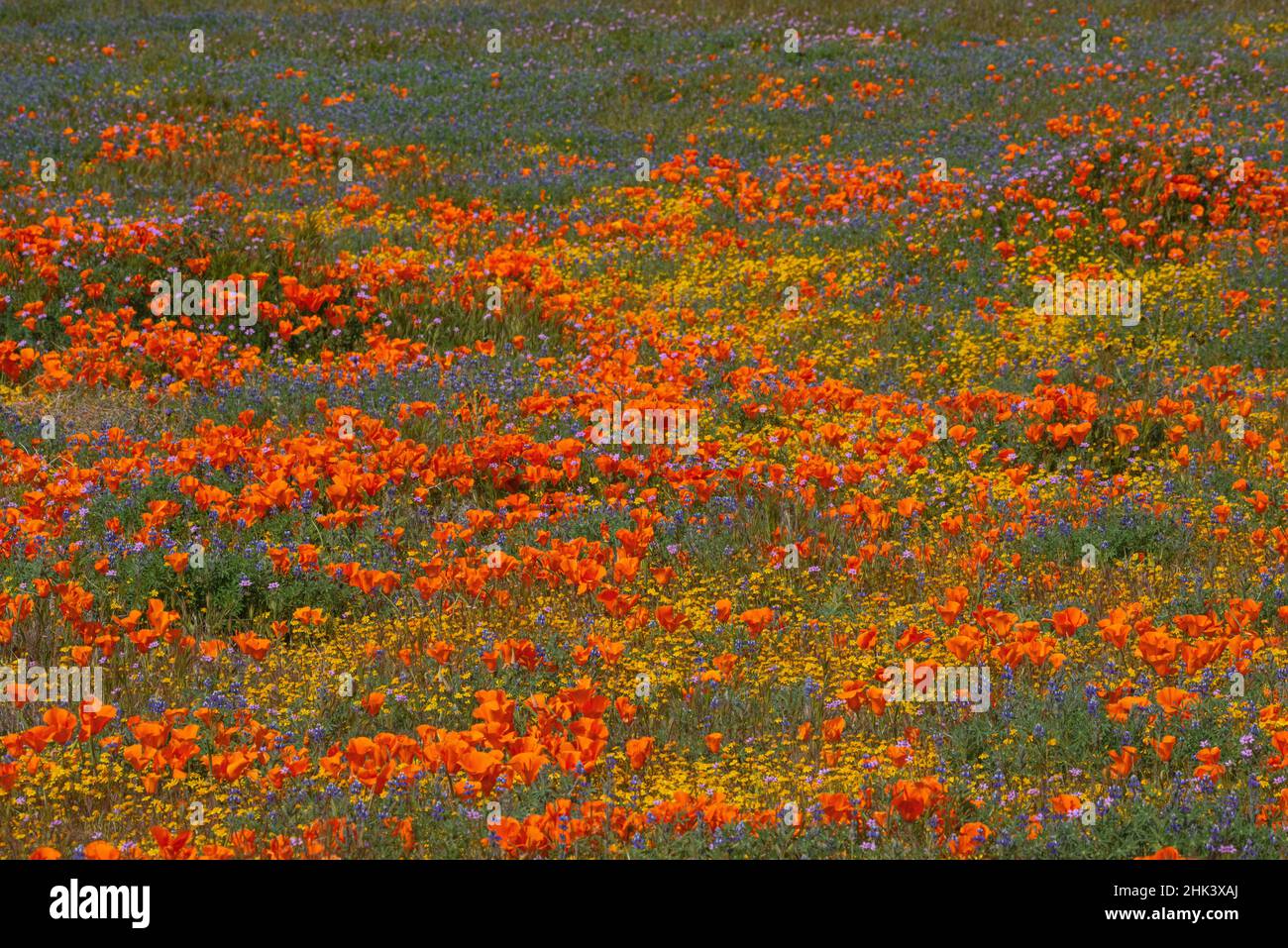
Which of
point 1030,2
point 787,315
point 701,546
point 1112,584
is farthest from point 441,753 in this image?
point 1030,2

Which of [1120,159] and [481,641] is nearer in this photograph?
[481,641]

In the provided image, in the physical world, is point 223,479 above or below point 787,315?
below

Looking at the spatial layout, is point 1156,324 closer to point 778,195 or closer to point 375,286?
point 778,195

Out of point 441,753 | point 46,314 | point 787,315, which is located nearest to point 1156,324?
point 787,315

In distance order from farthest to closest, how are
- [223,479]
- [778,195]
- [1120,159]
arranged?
[778,195] < [1120,159] < [223,479]

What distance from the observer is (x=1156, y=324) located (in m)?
9.41

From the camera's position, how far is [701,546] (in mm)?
6082

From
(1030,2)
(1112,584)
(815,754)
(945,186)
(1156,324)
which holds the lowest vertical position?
(815,754)

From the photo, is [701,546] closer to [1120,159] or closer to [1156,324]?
[1156,324]

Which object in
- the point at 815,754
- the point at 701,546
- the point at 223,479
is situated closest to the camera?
the point at 815,754

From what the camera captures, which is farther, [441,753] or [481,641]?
[481,641]

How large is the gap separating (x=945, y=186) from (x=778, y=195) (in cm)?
173

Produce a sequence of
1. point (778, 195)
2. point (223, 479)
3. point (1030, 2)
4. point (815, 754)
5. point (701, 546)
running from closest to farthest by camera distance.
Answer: point (815, 754) < point (701, 546) < point (223, 479) < point (778, 195) < point (1030, 2)

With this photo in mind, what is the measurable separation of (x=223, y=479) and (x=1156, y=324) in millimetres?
6609
